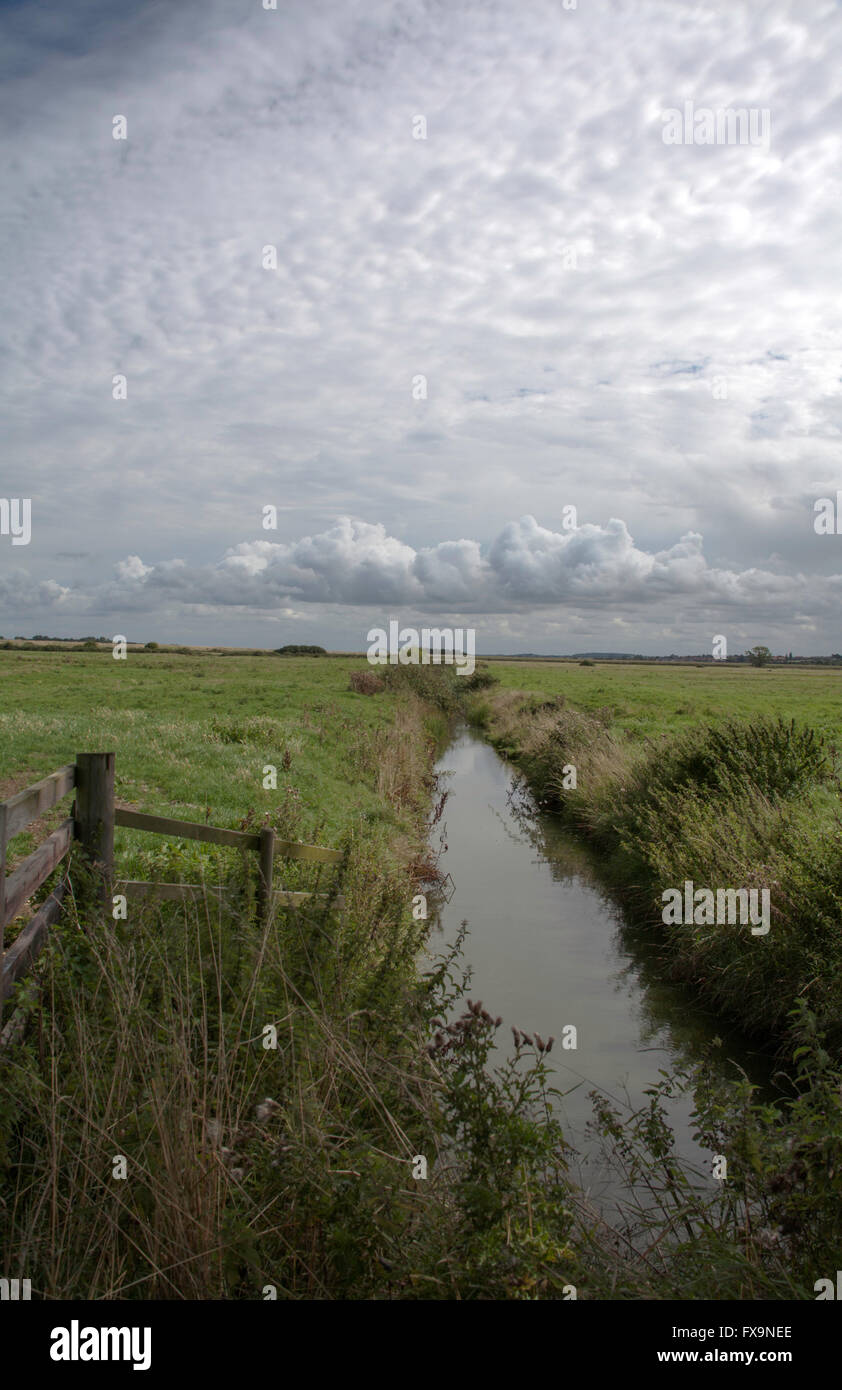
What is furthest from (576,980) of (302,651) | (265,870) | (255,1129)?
(302,651)

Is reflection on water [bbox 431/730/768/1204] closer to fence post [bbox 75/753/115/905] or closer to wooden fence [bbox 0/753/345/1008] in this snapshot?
wooden fence [bbox 0/753/345/1008]

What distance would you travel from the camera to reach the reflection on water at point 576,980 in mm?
8125

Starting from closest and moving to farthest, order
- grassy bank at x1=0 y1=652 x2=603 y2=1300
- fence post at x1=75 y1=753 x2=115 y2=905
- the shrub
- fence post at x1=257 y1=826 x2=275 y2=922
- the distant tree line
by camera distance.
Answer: grassy bank at x1=0 y1=652 x2=603 y2=1300 < fence post at x1=75 y1=753 x2=115 y2=905 < fence post at x1=257 y1=826 x2=275 y2=922 < the shrub < the distant tree line

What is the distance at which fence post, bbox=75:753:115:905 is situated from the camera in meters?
6.05

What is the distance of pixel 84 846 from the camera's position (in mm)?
6121

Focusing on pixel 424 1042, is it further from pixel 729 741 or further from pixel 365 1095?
pixel 729 741

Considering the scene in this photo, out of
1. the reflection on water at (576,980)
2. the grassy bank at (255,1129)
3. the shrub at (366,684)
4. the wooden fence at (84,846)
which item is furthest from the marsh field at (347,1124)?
the shrub at (366,684)

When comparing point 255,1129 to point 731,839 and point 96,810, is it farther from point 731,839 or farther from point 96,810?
point 731,839

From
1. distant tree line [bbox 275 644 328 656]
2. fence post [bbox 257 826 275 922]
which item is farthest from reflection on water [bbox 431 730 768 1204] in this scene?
distant tree line [bbox 275 644 328 656]

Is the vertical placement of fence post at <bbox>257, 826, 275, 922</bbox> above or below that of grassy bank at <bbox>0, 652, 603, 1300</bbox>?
above

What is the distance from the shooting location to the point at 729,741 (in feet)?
49.6

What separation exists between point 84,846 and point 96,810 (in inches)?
10.5

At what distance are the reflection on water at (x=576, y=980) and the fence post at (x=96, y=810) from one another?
341 centimetres
